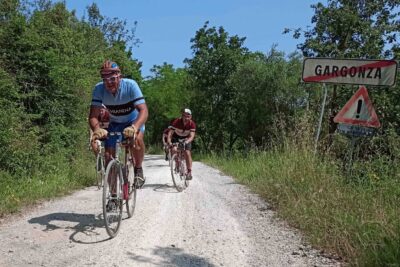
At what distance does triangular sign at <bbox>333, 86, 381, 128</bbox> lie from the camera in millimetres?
7246

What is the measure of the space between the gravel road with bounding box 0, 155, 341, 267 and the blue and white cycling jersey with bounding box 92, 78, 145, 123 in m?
1.54

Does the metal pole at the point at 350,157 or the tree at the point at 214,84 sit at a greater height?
the tree at the point at 214,84

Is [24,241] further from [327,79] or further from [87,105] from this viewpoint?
[87,105]

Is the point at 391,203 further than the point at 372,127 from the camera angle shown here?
No

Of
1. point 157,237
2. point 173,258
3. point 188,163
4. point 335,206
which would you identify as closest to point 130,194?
point 157,237

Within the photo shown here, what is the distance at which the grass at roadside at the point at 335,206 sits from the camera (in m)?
4.73

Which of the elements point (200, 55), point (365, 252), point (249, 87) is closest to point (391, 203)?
point (365, 252)

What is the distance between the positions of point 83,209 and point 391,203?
15.1ft

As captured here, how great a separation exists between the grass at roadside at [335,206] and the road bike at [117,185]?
2.46 meters

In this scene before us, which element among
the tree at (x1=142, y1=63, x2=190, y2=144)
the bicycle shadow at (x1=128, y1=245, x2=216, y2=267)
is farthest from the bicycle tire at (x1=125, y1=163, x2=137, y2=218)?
the tree at (x1=142, y1=63, x2=190, y2=144)

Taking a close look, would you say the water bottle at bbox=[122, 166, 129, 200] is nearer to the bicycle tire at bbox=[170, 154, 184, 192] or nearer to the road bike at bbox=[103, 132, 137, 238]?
the road bike at bbox=[103, 132, 137, 238]

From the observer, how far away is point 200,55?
3769 centimetres

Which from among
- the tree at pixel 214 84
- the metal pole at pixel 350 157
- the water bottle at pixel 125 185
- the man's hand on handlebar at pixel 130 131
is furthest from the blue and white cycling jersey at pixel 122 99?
the tree at pixel 214 84

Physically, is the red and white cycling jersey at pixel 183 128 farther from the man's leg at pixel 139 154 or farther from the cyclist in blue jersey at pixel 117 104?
the cyclist in blue jersey at pixel 117 104
